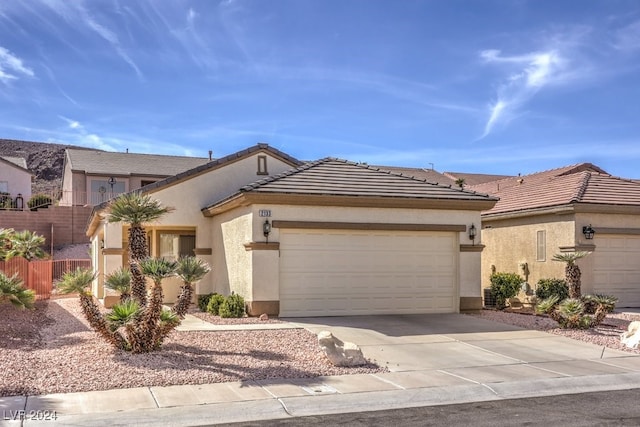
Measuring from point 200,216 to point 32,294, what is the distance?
18.7 ft

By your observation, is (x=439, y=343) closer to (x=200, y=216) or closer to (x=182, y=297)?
(x=182, y=297)

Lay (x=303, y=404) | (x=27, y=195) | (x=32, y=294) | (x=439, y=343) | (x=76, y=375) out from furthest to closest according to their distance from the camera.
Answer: (x=27, y=195), (x=32, y=294), (x=439, y=343), (x=76, y=375), (x=303, y=404)

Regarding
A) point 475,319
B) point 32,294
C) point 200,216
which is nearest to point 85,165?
point 200,216

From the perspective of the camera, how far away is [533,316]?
16.8 metres

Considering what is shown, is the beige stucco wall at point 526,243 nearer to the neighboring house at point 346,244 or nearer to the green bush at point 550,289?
the green bush at point 550,289

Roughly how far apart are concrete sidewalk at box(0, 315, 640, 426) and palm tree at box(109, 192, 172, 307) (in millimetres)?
2826

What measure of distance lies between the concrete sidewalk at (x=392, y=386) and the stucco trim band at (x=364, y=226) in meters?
3.23

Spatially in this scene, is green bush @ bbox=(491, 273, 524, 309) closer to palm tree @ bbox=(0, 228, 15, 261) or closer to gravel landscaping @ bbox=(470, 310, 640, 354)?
gravel landscaping @ bbox=(470, 310, 640, 354)

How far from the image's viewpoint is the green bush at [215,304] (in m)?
16.5

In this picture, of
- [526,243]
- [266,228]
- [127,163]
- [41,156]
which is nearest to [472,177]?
[127,163]

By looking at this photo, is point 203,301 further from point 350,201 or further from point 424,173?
point 424,173

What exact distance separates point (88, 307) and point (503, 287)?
1256cm

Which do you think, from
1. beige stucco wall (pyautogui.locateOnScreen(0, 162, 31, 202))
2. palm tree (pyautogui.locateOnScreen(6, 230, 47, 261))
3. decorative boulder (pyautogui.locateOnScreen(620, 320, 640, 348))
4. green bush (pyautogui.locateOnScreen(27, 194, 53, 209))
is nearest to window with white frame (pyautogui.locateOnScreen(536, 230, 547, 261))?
decorative boulder (pyautogui.locateOnScreen(620, 320, 640, 348))

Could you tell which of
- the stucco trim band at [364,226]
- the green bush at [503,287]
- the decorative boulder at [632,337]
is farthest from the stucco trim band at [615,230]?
the decorative boulder at [632,337]
